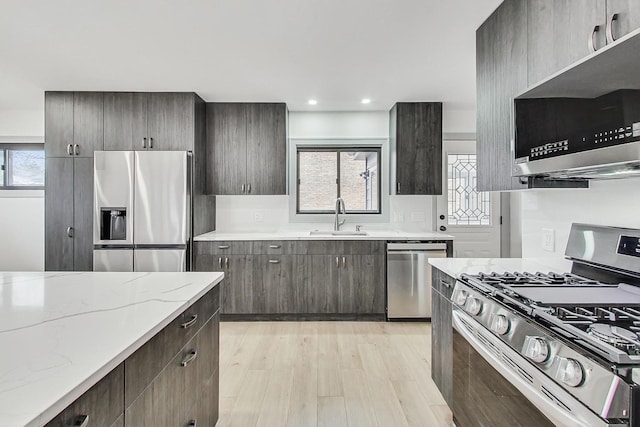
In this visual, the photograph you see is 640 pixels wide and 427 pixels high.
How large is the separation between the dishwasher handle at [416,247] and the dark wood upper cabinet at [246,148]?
1.37 metres

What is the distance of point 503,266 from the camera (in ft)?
6.84

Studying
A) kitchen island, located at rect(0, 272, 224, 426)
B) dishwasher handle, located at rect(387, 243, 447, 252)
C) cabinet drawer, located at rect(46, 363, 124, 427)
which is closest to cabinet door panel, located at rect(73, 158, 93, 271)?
kitchen island, located at rect(0, 272, 224, 426)

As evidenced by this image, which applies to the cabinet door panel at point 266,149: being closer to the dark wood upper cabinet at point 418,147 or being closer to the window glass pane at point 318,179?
the window glass pane at point 318,179

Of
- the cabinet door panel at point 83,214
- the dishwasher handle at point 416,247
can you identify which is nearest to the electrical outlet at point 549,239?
the dishwasher handle at point 416,247

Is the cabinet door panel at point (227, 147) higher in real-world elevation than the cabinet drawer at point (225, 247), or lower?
higher

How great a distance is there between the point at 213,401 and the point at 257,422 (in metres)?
0.34

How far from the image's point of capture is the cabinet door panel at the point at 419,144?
3980 mm

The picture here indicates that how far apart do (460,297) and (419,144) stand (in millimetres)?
2599

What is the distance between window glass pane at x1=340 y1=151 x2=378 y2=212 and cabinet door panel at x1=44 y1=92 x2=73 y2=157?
3.02 meters

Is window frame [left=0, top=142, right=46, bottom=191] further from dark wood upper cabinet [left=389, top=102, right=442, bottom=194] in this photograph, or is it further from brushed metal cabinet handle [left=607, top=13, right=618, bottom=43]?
brushed metal cabinet handle [left=607, top=13, right=618, bottom=43]

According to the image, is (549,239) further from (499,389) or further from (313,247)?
(313,247)

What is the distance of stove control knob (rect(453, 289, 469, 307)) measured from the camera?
5.53 ft

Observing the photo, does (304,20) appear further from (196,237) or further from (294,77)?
(196,237)

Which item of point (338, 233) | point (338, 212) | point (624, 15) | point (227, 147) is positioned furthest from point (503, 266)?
point (227, 147)
